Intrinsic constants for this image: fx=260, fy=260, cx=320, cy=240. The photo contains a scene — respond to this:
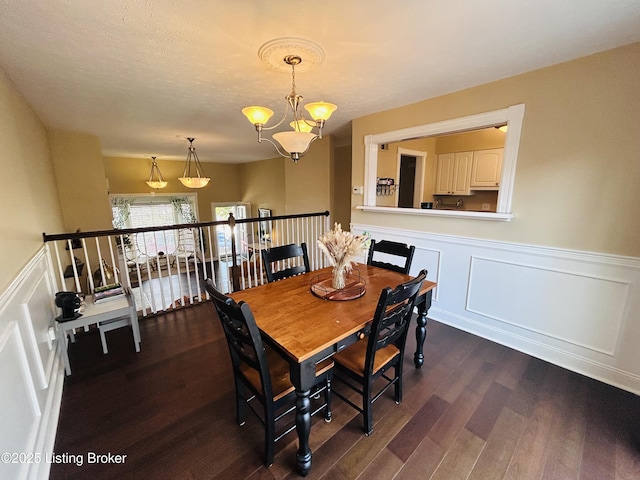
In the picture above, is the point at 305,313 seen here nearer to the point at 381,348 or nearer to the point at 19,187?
the point at 381,348

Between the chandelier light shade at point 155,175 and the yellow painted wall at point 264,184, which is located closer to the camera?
the yellow painted wall at point 264,184

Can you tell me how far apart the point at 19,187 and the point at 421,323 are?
10.6 ft

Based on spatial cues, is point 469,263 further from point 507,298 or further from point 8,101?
point 8,101

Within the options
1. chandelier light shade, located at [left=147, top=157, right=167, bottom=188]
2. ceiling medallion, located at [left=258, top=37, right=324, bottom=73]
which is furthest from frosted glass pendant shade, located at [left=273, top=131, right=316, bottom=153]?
chandelier light shade, located at [left=147, top=157, right=167, bottom=188]

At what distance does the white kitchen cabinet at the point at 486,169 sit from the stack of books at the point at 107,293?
17.1ft

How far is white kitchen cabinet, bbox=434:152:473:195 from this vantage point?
14.9 ft

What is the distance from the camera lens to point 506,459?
147cm

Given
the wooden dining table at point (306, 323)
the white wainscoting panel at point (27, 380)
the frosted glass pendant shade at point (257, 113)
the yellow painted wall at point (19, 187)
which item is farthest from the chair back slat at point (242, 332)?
the frosted glass pendant shade at point (257, 113)

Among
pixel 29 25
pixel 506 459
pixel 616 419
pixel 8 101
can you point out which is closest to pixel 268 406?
pixel 506 459

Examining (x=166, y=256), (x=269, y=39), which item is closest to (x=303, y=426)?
(x=269, y=39)

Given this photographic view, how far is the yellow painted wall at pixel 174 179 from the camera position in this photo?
669 cm

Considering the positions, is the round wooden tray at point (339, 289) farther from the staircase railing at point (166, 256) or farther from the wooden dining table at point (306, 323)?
the staircase railing at point (166, 256)

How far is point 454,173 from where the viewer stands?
4.70 meters

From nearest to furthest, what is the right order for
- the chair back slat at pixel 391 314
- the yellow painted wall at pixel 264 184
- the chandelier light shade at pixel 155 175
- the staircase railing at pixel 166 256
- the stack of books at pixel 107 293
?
the chair back slat at pixel 391 314, the stack of books at pixel 107 293, the staircase railing at pixel 166 256, the yellow painted wall at pixel 264 184, the chandelier light shade at pixel 155 175
